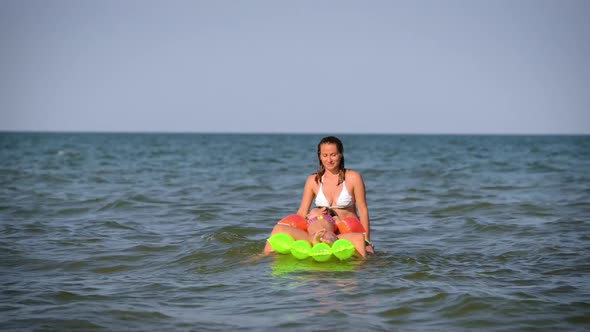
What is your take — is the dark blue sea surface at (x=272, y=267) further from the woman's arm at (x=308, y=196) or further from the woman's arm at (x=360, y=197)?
the woman's arm at (x=308, y=196)

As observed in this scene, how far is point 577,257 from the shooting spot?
24.6ft

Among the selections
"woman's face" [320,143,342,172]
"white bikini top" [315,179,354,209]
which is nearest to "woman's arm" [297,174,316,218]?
Answer: "white bikini top" [315,179,354,209]

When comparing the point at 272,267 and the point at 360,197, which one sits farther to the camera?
the point at 360,197

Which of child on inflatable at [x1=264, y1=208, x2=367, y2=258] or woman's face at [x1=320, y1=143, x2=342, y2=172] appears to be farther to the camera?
woman's face at [x1=320, y1=143, x2=342, y2=172]

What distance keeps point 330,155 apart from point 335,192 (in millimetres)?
476

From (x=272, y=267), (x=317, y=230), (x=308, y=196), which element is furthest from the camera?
(x=308, y=196)

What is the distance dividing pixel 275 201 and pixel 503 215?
16.0ft

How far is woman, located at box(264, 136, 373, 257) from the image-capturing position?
722cm

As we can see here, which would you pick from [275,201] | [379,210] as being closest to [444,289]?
[379,210]

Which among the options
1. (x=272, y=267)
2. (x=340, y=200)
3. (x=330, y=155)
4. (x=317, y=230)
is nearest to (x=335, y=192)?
(x=340, y=200)

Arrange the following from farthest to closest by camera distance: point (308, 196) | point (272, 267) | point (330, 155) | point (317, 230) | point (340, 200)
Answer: point (308, 196), point (340, 200), point (330, 155), point (317, 230), point (272, 267)

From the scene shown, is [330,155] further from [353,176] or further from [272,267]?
[272,267]

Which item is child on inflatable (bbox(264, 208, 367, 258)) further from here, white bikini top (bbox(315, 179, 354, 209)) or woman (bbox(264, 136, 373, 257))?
white bikini top (bbox(315, 179, 354, 209))

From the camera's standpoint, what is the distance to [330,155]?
7.36m
